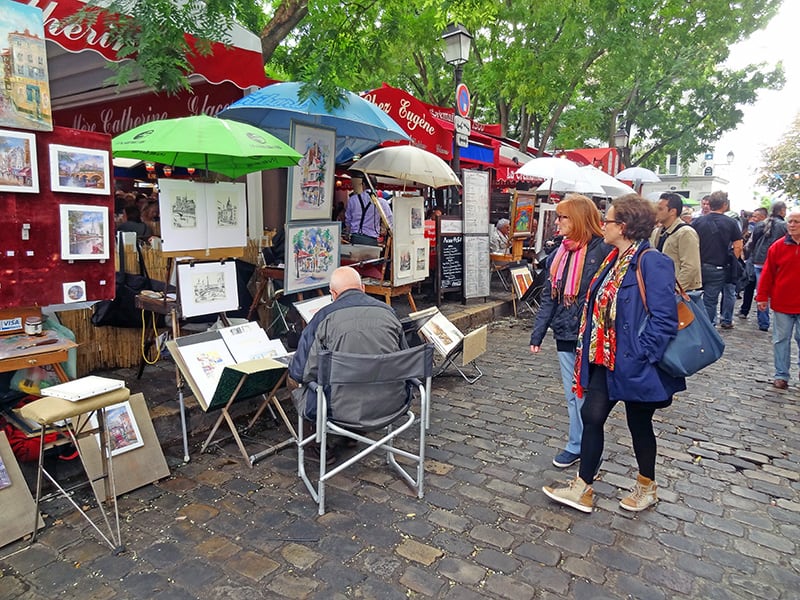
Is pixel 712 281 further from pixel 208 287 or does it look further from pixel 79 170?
pixel 79 170

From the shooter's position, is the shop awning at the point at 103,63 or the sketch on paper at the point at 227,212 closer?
the sketch on paper at the point at 227,212

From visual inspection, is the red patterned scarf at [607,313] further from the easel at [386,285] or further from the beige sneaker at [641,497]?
the easel at [386,285]

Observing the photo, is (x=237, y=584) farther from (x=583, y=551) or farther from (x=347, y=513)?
(x=583, y=551)

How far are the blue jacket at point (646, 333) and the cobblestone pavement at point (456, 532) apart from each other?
2.72 ft

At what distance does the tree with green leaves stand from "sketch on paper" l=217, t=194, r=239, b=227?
35524 millimetres

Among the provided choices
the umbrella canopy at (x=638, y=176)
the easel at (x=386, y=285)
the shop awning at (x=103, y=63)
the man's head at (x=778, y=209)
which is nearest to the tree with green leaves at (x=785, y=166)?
the umbrella canopy at (x=638, y=176)

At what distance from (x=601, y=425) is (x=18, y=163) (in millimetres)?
3715

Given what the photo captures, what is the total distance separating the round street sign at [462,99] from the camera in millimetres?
7969

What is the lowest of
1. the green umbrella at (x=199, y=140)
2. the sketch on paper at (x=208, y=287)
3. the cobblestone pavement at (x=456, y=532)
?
the cobblestone pavement at (x=456, y=532)

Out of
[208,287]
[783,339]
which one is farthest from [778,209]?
[208,287]

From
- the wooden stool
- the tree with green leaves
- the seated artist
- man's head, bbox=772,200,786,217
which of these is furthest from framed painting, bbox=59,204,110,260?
the tree with green leaves

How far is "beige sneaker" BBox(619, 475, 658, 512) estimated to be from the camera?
3207 mm

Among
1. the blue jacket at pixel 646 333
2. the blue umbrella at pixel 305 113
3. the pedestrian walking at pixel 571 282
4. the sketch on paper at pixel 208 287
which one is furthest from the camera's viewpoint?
the blue umbrella at pixel 305 113

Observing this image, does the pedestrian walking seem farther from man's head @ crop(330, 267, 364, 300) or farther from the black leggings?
man's head @ crop(330, 267, 364, 300)
